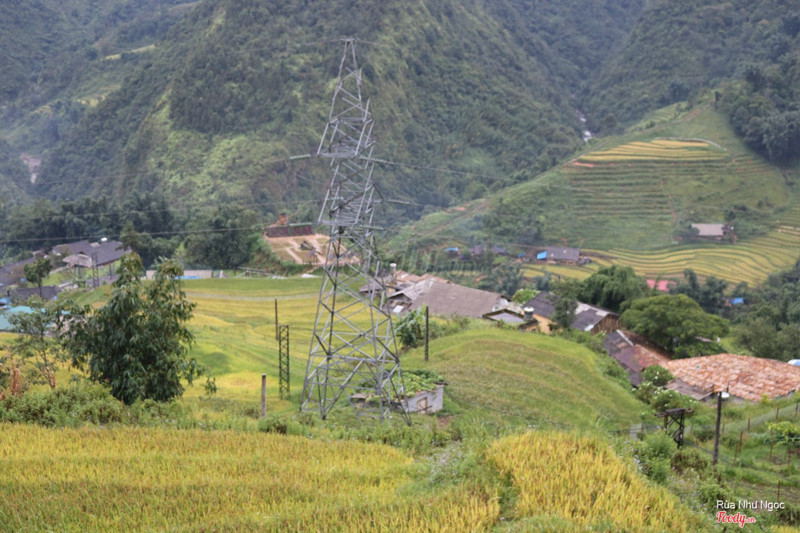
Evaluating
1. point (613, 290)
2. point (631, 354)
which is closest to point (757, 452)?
point (631, 354)

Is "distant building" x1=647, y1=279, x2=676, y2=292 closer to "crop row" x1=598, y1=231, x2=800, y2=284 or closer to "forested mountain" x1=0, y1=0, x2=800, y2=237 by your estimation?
"crop row" x1=598, y1=231, x2=800, y2=284

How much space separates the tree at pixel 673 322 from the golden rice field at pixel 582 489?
26874mm

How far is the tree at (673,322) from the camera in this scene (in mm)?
32281

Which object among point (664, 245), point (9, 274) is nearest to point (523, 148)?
point (664, 245)


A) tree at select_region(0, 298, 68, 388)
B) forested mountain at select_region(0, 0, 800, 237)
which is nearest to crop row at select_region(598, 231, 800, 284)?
forested mountain at select_region(0, 0, 800, 237)

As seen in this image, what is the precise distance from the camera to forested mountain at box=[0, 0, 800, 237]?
74938 mm

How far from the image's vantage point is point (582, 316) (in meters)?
35.9

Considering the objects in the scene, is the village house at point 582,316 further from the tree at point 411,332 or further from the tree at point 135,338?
Answer: the tree at point 135,338

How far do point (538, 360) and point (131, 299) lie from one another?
15527 mm

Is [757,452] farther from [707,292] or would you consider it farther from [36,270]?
[36,270]

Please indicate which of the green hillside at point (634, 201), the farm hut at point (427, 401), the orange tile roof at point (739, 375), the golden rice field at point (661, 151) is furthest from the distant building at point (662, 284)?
the farm hut at point (427, 401)

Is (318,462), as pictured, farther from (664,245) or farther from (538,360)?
(664,245)

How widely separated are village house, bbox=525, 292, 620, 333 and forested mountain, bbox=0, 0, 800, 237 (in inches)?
1334

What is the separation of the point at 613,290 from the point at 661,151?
35.5m
